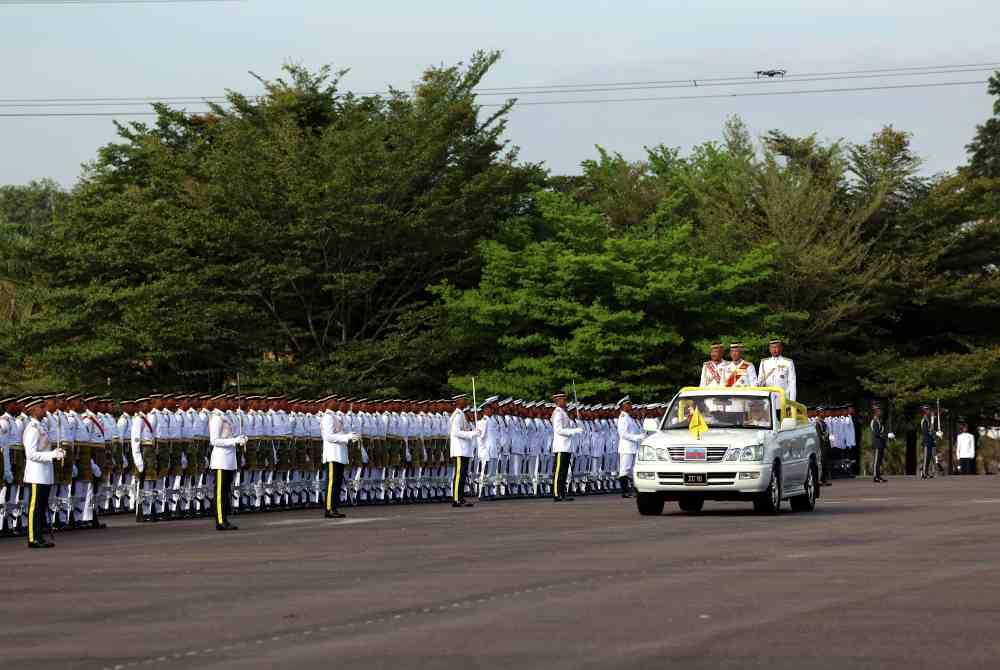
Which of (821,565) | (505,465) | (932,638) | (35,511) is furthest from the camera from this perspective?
(505,465)

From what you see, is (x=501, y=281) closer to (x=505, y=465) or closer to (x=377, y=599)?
(x=505, y=465)

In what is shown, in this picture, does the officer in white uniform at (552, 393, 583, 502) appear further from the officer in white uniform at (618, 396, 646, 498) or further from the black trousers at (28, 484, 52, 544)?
the black trousers at (28, 484, 52, 544)

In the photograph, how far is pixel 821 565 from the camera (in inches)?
679

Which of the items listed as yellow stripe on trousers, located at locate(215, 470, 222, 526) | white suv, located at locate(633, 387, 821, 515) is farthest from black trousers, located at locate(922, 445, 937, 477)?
yellow stripe on trousers, located at locate(215, 470, 222, 526)

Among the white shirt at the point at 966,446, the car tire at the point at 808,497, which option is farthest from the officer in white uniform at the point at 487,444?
the white shirt at the point at 966,446

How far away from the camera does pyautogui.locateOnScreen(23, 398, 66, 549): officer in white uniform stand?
74.4 feet

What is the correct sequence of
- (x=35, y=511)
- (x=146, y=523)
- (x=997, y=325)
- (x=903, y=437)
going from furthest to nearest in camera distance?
1. (x=903, y=437)
2. (x=997, y=325)
3. (x=146, y=523)
4. (x=35, y=511)

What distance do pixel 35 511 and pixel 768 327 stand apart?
126ft

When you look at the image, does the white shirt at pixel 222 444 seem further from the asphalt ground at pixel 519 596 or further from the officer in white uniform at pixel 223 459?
the asphalt ground at pixel 519 596

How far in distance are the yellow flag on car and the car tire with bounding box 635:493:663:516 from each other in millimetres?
1076

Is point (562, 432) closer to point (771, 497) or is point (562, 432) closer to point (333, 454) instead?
point (333, 454)

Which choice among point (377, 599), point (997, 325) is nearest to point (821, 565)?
point (377, 599)

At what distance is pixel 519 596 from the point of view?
14.6 m

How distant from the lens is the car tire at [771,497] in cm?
2645
